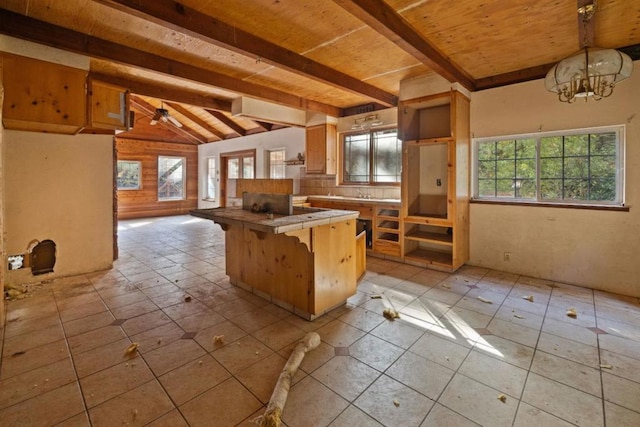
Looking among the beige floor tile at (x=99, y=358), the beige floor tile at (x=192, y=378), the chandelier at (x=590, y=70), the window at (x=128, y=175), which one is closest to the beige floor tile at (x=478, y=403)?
the beige floor tile at (x=192, y=378)

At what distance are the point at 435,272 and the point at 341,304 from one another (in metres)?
1.71

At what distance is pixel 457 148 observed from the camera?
3.91m

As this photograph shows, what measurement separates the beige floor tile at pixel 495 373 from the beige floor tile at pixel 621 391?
41cm

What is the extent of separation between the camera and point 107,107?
3594 millimetres

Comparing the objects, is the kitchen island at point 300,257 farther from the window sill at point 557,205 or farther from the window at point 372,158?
the window at point 372,158

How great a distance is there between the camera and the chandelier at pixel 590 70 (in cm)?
220

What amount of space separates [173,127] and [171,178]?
1.69m

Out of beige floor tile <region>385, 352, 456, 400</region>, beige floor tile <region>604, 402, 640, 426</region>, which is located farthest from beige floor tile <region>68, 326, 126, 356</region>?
beige floor tile <region>604, 402, 640, 426</region>

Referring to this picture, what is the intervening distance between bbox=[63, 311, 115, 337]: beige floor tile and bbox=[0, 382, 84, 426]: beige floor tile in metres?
0.81

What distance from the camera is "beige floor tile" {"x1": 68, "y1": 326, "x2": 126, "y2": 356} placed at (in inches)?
87.0

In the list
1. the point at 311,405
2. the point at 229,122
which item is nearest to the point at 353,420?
the point at 311,405

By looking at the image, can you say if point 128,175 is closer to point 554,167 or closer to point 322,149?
point 322,149

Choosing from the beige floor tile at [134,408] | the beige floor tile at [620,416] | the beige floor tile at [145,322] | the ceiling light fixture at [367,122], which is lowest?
the beige floor tile at [620,416]

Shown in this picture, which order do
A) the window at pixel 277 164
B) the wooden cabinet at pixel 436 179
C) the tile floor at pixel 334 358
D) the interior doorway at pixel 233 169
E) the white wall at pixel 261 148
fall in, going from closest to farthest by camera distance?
1. the tile floor at pixel 334 358
2. the wooden cabinet at pixel 436 179
3. the white wall at pixel 261 148
4. the window at pixel 277 164
5. the interior doorway at pixel 233 169
